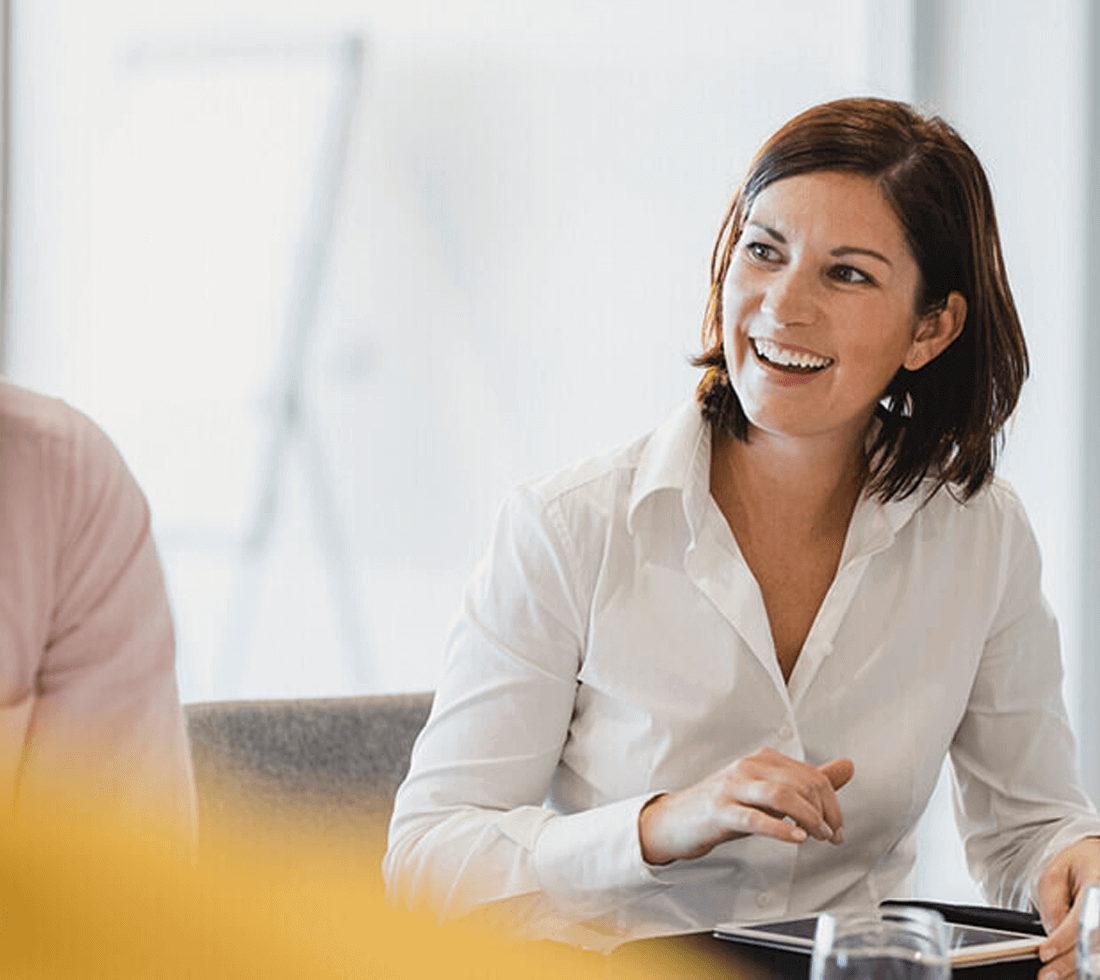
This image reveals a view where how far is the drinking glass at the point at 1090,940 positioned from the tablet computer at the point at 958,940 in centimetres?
19

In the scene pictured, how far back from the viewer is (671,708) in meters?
1.52

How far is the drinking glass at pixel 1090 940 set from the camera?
2.96ft

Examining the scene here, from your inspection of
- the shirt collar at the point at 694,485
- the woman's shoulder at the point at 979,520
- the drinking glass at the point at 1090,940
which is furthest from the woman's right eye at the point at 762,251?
the drinking glass at the point at 1090,940

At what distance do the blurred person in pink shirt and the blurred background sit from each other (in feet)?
7.80

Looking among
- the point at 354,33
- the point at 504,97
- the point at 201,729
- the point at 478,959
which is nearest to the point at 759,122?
the point at 504,97

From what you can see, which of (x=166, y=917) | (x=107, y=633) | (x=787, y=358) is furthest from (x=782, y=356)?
(x=166, y=917)

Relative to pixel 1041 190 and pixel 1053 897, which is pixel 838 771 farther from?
pixel 1041 190

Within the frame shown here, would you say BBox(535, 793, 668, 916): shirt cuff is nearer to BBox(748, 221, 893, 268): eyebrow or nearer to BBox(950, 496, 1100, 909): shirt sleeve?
BBox(950, 496, 1100, 909): shirt sleeve

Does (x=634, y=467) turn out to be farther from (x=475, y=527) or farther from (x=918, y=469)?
(x=475, y=527)

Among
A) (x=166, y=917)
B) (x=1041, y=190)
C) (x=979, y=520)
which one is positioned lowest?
(x=979, y=520)

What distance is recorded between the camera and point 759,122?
9.96 feet

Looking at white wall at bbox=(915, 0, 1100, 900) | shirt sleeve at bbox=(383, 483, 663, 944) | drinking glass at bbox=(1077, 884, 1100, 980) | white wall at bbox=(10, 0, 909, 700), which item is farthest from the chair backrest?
white wall at bbox=(915, 0, 1100, 900)

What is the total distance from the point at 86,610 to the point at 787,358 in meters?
1.00

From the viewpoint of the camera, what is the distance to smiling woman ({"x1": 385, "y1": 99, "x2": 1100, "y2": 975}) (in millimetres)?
1508
